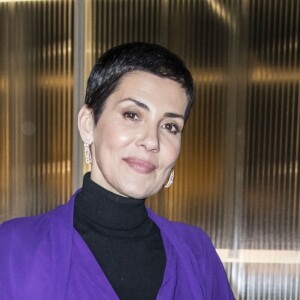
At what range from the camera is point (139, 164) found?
0.76 m

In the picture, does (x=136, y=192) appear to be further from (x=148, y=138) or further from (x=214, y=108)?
(x=214, y=108)

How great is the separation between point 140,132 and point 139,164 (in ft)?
0.18

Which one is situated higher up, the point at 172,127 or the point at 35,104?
the point at 172,127

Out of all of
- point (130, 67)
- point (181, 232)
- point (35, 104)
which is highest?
point (130, 67)

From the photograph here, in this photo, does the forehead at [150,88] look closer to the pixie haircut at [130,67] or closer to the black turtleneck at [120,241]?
the pixie haircut at [130,67]

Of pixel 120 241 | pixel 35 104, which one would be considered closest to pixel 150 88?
pixel 120 241

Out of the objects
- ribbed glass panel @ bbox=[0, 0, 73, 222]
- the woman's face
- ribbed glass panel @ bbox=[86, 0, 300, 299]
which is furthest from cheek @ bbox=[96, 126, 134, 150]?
ribbed glass panel @ bbox=[0, 0, 73, 222]

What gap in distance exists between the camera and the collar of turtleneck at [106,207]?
83cm

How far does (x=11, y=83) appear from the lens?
10.3 feet

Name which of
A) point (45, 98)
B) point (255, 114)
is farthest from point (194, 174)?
point (45, 98)

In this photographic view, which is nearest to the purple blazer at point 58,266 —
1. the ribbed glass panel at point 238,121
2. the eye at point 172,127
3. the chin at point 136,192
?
the chin at point 136,192

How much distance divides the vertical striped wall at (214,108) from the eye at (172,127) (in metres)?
2.19

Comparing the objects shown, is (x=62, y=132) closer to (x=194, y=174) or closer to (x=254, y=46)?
(x=194, y=174)

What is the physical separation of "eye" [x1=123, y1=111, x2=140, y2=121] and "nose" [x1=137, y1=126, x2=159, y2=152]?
0.08 ft
